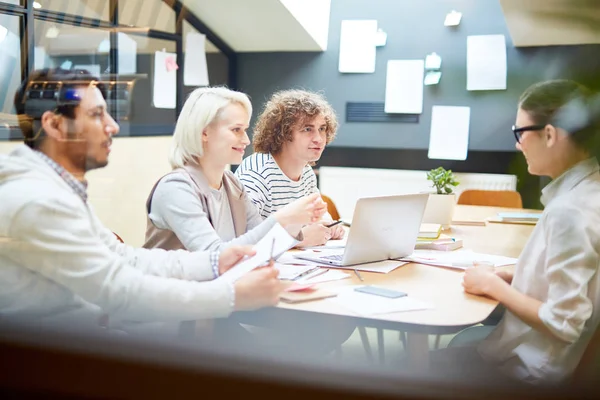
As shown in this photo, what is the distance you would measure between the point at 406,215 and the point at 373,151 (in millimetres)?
300

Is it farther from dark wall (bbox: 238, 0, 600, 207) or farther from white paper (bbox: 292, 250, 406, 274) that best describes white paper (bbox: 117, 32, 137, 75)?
white paper (bbox: 292, 250, 406, 274)

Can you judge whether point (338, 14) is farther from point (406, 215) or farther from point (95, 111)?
point (406, 215)

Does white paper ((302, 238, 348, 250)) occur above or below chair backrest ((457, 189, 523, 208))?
below

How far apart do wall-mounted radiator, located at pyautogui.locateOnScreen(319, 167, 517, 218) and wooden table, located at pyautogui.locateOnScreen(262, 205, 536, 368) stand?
146 millimetres

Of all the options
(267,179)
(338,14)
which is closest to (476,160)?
(338,14)

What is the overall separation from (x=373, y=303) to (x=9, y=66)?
0.69 m

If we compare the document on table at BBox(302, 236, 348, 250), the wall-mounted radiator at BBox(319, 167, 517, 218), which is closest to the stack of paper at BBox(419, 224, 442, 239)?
the document on table at BBox(302, 236, 348, 250)

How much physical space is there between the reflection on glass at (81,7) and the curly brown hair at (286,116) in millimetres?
352

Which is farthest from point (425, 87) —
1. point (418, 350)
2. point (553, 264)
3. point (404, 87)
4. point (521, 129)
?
point (418, 350)

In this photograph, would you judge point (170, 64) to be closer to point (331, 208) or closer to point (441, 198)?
point (331, 208)

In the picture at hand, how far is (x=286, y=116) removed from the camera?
1.28m

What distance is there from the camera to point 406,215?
134 cm

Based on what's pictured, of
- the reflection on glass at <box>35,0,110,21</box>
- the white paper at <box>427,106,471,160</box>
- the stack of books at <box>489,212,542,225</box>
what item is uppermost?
the reflection on glass at <box>35,0,110,21</box>

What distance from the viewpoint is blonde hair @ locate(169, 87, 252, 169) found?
47.5 inches
